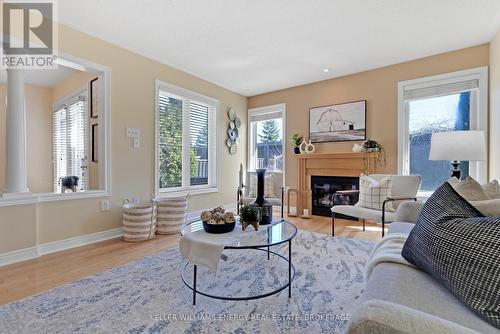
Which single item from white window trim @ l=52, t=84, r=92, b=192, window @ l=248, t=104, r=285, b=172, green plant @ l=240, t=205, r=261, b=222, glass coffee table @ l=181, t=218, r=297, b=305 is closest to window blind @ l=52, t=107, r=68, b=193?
white window trim @ l=52, t=84, r=92, b=192

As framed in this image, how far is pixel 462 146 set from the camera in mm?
2562

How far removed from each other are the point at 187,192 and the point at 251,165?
5.86ft

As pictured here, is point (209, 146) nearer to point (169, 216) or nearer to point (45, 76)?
point (169, 216)

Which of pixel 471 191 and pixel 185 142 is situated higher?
pixel 185 142

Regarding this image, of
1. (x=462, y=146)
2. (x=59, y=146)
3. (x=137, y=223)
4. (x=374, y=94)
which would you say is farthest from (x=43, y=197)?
(x=374, y=94)

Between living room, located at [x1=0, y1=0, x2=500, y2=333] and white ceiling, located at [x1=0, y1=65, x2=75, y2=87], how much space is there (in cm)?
6

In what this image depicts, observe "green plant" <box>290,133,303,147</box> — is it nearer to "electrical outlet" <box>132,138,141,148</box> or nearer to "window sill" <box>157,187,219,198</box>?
"window sill" <box>157,187,219,198</box>

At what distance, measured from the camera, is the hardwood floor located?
1.93 meters

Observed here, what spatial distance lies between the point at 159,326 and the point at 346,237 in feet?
8.31

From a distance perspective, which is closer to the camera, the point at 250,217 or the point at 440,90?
the point at 250,217

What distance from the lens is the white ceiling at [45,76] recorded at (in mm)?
4143

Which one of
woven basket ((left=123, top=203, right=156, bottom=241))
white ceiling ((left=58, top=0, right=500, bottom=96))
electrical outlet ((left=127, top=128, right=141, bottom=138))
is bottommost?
woven basket ((left=123, top=203, right=156, bottom=241))

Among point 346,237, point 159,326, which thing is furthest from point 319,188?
point 159,326

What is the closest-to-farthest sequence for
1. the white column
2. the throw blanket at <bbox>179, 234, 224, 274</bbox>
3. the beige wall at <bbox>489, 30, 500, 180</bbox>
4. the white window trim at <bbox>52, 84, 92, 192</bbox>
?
1. the throw blanket at <bbox>179, 234, 224, 274</bbox>
2. the white column
3. the beige wall at <bbox>489, 30, 500, 180</bbox>
4. the white window trim at <bbox>52, 84, 92, 192</bbox>
